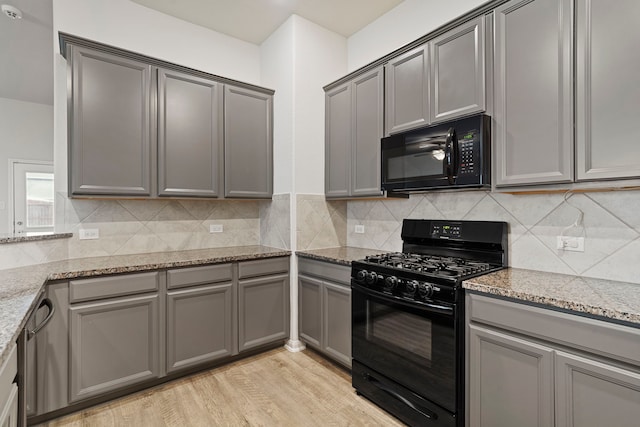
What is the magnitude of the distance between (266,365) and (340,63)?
9.84 ft

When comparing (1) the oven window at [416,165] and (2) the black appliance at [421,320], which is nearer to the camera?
(2) the black appliance at [421,320]

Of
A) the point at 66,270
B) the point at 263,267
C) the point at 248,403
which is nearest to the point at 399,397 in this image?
the point at 248,403

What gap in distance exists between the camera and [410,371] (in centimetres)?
193

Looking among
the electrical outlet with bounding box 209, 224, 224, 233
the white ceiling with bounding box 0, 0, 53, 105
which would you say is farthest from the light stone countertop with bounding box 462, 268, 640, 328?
the white ceiling with bounding box 0, 0, 53, 105

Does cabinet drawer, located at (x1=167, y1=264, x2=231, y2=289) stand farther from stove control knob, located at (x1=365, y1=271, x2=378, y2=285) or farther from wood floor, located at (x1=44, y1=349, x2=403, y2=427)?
stove control knob, located at (x1=365, y1=271, x2=378, y2=285)

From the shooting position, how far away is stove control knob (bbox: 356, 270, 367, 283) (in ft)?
7.28

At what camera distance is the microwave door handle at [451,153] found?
199cm

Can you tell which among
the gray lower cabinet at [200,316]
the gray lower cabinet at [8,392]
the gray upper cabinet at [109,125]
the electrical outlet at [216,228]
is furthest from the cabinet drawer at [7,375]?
the electrical outlet at [216,228]

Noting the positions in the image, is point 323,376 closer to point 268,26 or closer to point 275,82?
point 275,82

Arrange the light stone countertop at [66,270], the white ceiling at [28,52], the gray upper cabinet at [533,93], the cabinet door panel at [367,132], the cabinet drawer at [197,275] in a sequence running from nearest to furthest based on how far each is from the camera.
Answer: the light stone countertop at [66,270]
the gray upper cabinet at [533,93]
the cabinet drawer at [197,275]
the cabinet door panel at [367,132]
the white ceiling at [28,52]

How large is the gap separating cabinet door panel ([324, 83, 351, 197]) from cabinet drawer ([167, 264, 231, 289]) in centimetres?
120

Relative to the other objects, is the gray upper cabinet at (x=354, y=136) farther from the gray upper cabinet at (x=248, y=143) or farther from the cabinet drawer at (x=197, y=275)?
the cabinet drawer at (x=197, y=275)

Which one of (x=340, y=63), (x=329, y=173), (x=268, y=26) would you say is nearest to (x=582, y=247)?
(x=329, y=173)

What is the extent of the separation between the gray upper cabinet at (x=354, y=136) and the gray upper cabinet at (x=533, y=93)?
941mm
